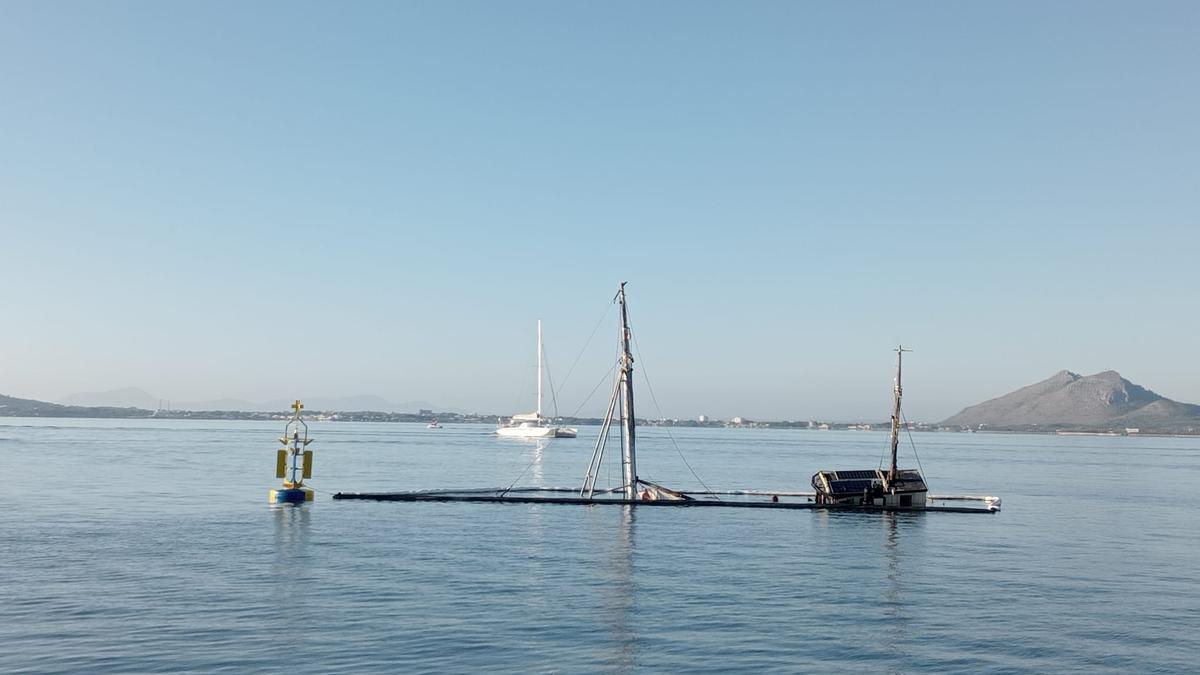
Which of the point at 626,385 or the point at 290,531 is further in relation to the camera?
the point at 626,385

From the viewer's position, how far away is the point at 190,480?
99.7m

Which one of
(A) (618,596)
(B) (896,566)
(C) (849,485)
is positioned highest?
(C) (849,485)

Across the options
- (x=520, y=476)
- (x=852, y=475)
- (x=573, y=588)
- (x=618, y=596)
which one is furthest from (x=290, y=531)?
(x=520, y=476)

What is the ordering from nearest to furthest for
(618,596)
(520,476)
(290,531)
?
(618,596), (290,531), (520,476)

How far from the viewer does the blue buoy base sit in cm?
7256

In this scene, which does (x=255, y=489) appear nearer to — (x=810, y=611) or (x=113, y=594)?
(x=113, y=594)

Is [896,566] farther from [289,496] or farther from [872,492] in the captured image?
[289,496]

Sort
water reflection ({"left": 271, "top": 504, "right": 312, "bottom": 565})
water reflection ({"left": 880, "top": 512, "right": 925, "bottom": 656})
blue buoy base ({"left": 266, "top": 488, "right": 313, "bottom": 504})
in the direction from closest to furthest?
water reflection ({"left": 880, "top": 512, "right": 925, "bottom": 656}), water reflection ({"left": 271, "top": 504, "right": 312, "bottom": 565}), blue buoy base ({"left": 266, "top": 488, "right": 313, "bottom": 504})

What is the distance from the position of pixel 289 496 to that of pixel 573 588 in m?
37.4

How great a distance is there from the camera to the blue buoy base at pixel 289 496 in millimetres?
72562

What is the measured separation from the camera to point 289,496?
7256 centimetres

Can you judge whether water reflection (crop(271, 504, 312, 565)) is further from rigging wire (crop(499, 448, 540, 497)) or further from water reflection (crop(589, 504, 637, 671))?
rigging wire (crop(499, 448, 540, 497))

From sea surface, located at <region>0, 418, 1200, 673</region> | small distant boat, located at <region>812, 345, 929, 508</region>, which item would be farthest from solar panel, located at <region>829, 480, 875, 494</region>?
sea surface, located at <region>0, 418, 1200, 673</region>

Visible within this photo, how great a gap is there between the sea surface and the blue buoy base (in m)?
1.20
